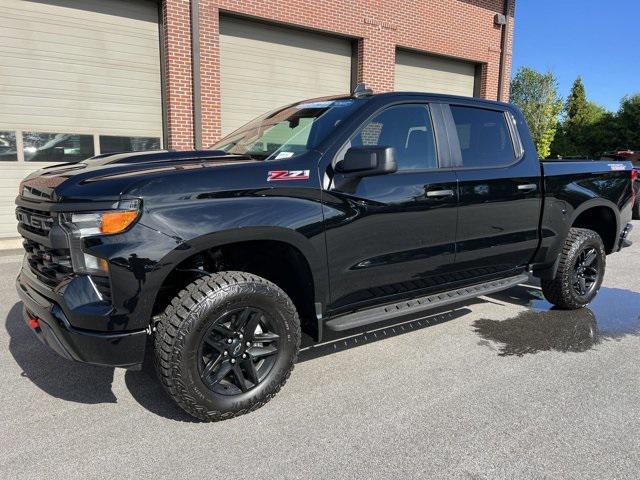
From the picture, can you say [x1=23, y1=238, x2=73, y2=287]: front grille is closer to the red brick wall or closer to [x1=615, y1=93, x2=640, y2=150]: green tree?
the red brick wall

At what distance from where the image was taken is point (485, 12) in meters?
15.0

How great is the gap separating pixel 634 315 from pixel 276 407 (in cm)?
391

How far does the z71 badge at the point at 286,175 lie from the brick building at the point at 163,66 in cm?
746

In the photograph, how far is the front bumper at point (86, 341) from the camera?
2592 millimetres

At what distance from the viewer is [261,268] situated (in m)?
3.35

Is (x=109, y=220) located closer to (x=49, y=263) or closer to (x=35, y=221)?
(x=49, y=263)

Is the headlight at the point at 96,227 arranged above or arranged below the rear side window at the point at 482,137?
below

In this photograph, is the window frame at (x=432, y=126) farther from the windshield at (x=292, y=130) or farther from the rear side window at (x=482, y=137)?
the rear side window at (x=482, y=137)

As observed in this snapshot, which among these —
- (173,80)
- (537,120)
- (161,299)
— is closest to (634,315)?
(161,299)

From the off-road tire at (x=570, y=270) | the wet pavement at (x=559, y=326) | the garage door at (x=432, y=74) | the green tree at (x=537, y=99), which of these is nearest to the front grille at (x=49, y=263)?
the wet pavement at (x=559, y=326)

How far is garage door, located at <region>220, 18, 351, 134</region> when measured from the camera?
1060cm

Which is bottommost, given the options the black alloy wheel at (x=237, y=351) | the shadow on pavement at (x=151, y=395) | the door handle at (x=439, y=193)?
the shadow on pavement at (x=151, y=395)

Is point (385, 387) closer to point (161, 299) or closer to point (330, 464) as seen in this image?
point (330, 464)

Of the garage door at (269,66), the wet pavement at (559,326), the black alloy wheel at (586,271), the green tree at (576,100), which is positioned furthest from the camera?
the green tree at (576,100)
